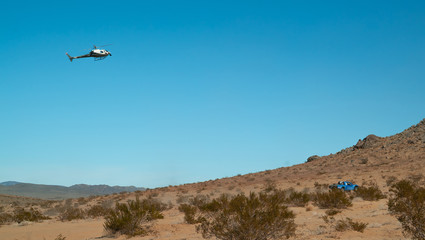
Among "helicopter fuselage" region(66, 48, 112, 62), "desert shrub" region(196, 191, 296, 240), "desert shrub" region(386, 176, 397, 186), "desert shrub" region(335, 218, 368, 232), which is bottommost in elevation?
"desert shrub" region(335, 218, 368, 232)

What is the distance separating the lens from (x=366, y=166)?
4956 cm

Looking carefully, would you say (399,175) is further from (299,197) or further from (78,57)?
(78,57)

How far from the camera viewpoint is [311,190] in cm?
3712

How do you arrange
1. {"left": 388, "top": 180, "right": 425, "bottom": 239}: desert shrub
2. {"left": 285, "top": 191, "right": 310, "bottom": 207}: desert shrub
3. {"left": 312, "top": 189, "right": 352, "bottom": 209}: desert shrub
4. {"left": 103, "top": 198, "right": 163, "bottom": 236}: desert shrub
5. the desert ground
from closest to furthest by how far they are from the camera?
{"left": 388, "top": 180, "right": 425, "bottom": 239}: desert shrub, the desert ground, {"left": 103, "top": 198, "right": 163, "bottom": 236}: desert shrub, {"left": 312, "top": 189, "right": 352, "bottom": 209}: desert shrub, {"left": 285, "top": 191, "right": 310, "bottom": 207}: desert shrub

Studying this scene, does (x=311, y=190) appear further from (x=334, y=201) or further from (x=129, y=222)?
(x=129, y=222)

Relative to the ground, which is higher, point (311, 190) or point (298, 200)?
point (311, 190)

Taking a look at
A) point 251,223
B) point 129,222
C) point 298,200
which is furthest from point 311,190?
point 251,223

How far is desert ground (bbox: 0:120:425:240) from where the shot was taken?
15297 millimetres

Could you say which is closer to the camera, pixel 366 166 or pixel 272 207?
pixel 272 207

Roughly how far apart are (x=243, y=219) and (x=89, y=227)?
42.8 feet

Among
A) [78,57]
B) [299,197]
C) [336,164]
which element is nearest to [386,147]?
[336,164]

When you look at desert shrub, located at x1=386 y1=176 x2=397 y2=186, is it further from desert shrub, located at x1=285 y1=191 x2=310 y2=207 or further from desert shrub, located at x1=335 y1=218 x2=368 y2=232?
desert shrub, located at x1=335 y1=218 x2=368 y2=232

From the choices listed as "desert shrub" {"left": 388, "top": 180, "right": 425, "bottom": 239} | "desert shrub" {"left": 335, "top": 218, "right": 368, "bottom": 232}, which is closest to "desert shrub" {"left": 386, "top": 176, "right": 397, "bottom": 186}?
"desert shrub" {"left": 335, "top": 218, "right": 368, "bottom": 232}

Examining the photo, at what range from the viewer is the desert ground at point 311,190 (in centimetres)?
1530
